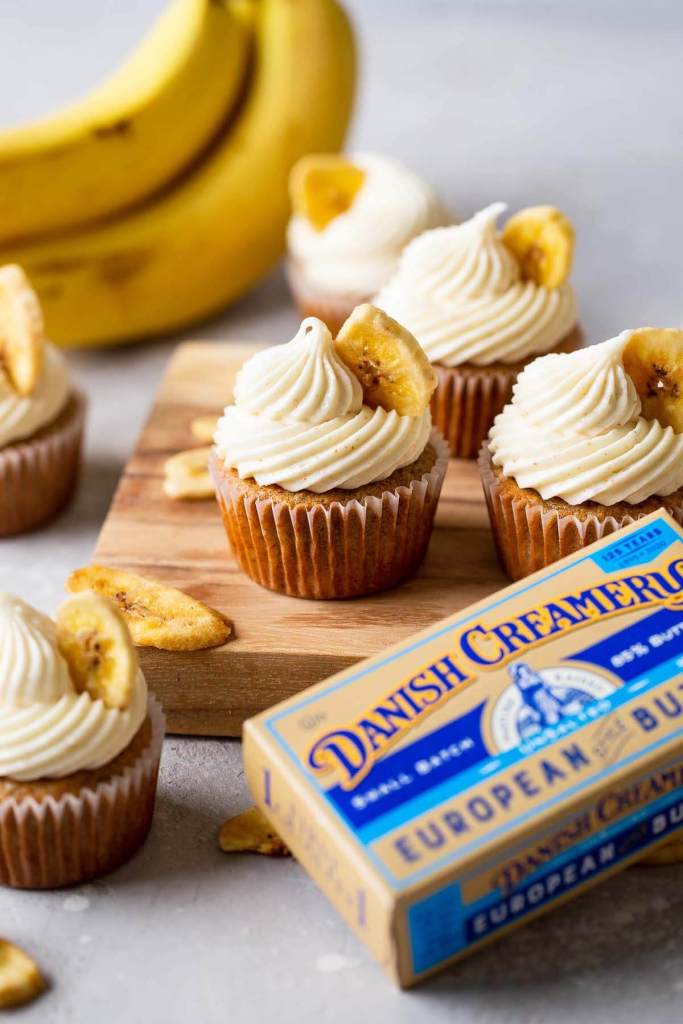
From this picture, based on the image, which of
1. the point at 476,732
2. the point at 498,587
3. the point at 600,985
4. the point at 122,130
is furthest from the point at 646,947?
the point at 122,130

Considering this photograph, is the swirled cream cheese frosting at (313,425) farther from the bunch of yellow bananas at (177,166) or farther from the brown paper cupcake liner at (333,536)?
the bunch of yellow bananas at (177,166)

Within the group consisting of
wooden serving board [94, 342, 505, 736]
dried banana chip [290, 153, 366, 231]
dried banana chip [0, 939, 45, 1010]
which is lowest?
dried banana chip [0, 939, 45, 1010]

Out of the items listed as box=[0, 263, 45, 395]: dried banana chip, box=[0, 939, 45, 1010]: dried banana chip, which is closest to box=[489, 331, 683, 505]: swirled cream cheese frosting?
box=[0, 263, 45, 395]: dried banana chip

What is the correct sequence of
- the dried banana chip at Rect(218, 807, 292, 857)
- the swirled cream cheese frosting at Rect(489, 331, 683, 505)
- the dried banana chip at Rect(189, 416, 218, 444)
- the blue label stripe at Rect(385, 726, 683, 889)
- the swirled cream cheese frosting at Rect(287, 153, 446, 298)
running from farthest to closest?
the swirled cream cheese frosting at Rect(287, 153, 446, 298) < the dried banana chip at Rect(189, 416, 218, 444) < the swirled cream cheese frosting at Rect(489, 331, 683, 505) < the dried banana chip at Rect(218, 807, 292, 857) < the blue label stripe at Rect(385, 726, 683, 889)

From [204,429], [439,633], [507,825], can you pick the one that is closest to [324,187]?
[204,429]

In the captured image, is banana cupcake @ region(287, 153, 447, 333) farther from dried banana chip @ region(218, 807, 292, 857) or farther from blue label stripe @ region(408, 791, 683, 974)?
blue label stripe @ region(408, 791, 683, 974)

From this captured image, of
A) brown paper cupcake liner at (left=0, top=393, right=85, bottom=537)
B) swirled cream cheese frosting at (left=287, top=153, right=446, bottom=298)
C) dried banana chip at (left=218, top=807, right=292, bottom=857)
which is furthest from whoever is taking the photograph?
swirled cream cheese frosting at (left=287, top=153, right=446, bottom=298)

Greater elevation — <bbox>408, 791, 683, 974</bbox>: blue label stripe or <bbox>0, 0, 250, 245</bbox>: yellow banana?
<bbox>0, 0, 250, 245</bbox>: yellow banana
